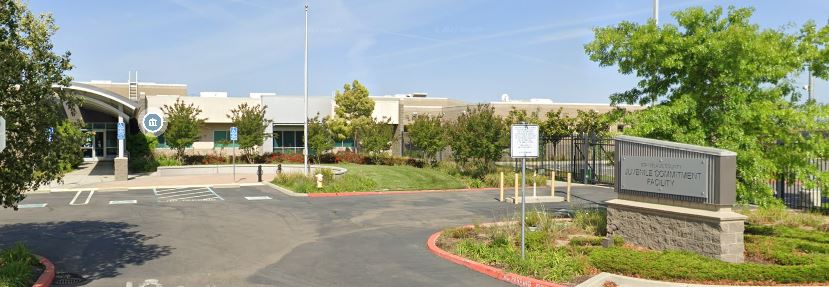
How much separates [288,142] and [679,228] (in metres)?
39.1

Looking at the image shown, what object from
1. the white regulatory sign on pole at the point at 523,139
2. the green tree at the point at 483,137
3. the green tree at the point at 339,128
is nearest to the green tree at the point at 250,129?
the green tree at the point at 339,128

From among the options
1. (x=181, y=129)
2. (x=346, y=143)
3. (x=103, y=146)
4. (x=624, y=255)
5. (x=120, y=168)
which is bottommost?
(x=624, y=255)

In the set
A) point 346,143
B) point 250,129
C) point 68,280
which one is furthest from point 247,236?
point 346,143

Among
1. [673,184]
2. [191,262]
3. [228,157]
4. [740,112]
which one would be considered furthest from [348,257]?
[228,157]

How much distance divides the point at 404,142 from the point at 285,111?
9715 mm

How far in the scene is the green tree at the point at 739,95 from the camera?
42.5 feet

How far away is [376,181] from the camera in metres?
29.0

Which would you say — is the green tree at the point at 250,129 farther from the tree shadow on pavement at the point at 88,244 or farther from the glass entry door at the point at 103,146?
the tree shadow on pavement at the point at 88,244

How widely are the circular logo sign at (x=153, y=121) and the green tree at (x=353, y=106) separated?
474 inches

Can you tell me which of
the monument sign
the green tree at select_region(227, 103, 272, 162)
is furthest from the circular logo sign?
the monument sign

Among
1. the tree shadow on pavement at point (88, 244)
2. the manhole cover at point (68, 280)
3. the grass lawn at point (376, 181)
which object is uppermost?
the grass lawn at point (376, 181)

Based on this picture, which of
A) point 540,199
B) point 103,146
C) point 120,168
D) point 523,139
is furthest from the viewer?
point 103,146

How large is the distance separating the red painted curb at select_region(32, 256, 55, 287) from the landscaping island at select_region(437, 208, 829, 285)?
7.27 meters

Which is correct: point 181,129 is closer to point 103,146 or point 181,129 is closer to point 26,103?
point 103,146
